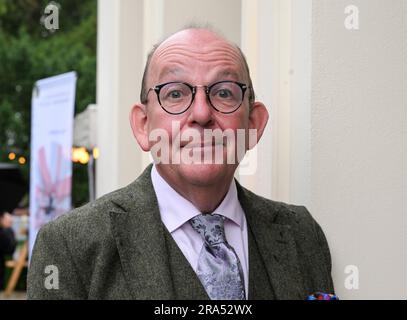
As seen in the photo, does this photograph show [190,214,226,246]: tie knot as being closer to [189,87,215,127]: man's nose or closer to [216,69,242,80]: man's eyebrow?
[189,87,215,127]: man's nose

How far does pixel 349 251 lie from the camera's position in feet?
8.48

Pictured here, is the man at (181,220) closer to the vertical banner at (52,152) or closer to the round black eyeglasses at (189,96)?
the round black eyeglasses at (189,96)

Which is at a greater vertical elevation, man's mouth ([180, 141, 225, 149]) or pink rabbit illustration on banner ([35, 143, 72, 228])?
man's mouth ([180, 141, 225, 149])

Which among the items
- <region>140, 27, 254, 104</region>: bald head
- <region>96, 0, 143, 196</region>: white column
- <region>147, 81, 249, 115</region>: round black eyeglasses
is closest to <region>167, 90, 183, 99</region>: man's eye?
<region>147, 81, 249, 115</region>: round black eyeglasses

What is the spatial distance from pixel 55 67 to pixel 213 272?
1684cm

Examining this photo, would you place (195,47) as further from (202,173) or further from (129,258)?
(129,258)

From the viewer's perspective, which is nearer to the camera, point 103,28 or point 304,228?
point 304,228

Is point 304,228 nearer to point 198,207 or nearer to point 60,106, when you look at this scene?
point 198,207

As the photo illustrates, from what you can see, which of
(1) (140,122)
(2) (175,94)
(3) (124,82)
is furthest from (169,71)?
(3) (124,82)

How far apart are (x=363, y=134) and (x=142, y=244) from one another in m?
1.10

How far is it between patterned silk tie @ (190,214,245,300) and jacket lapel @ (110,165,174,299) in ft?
0.34

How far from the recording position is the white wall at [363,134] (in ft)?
8.49

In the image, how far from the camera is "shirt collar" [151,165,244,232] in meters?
1.96
